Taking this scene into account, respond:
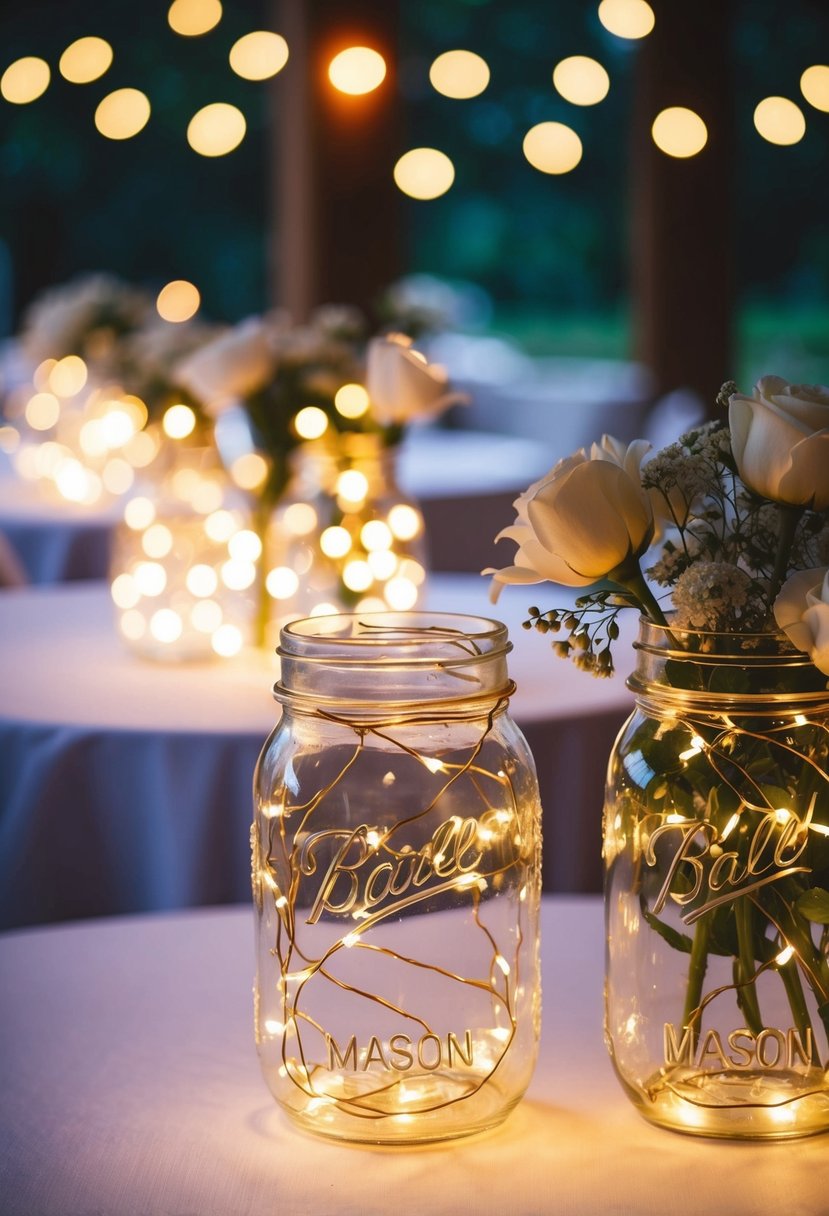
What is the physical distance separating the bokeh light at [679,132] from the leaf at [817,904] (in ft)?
6.80

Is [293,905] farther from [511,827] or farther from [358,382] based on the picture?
[358,382]

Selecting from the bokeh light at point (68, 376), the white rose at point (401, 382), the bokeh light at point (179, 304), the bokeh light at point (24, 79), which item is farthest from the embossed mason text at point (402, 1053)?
the bokeh light at point (179, 304)

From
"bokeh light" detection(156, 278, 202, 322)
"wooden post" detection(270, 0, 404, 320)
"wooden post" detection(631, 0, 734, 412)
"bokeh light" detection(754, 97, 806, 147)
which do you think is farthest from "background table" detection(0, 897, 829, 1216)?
"wooden post" detection(631, 0, 734, 412)

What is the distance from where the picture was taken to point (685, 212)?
7.77 m

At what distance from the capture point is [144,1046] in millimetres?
954

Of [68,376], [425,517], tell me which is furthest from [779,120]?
[68,376]

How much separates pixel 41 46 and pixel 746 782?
1028cm

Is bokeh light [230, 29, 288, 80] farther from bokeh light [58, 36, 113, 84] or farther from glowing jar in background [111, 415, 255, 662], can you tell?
glowing jar in background [111, 415, 255, 662]

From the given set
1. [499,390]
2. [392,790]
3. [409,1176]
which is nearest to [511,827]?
[392,790]

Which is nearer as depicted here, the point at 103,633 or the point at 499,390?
the point at 103,633

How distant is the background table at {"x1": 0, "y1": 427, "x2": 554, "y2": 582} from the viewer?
3771 millimetres

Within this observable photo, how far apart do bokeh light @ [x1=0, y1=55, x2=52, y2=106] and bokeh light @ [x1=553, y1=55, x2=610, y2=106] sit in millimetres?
985

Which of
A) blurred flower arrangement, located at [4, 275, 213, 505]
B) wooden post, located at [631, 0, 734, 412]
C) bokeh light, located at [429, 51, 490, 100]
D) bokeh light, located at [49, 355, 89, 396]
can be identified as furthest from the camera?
wooden post, located at [631, 0, 734, 412]

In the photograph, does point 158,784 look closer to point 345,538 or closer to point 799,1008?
point 345,538
